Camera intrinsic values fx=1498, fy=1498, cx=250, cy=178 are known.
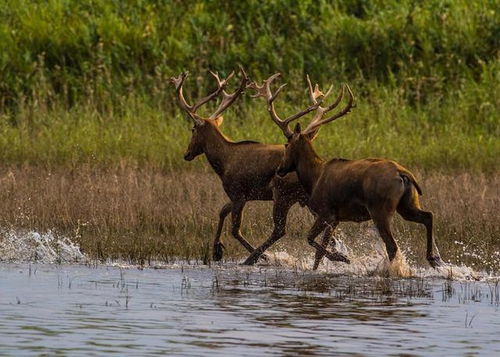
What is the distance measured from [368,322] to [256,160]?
4466 millimetres

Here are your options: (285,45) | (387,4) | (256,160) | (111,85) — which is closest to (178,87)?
(256,160)

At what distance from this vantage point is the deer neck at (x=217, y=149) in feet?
49.4

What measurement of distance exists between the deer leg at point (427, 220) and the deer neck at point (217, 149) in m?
2.60

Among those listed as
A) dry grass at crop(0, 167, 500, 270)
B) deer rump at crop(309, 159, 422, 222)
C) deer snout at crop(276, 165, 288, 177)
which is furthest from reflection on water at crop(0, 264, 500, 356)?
dry grass at crop(0, 167, 500, 270)

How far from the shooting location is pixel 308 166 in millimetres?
13812

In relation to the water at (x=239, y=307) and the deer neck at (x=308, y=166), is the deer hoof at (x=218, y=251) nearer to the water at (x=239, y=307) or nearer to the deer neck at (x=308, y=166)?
the water at (x=239, y=307)

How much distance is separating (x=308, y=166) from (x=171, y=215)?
2448mm

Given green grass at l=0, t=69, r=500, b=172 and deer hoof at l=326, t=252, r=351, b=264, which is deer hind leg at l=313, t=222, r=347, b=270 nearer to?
deer hoof at l=326, t=252, r=351, b=264

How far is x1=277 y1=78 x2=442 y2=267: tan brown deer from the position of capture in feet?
41.5

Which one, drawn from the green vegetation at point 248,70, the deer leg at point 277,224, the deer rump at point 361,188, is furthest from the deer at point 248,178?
the green vegetation at point 248,70

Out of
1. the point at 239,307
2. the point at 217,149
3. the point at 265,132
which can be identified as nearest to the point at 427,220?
the point at 239,307

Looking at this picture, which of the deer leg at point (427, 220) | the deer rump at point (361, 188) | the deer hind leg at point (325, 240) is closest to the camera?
the deer rump at point (361, 188)

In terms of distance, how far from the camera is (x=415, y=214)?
12945mm

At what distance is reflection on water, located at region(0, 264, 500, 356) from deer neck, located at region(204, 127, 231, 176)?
1854 millimetres
